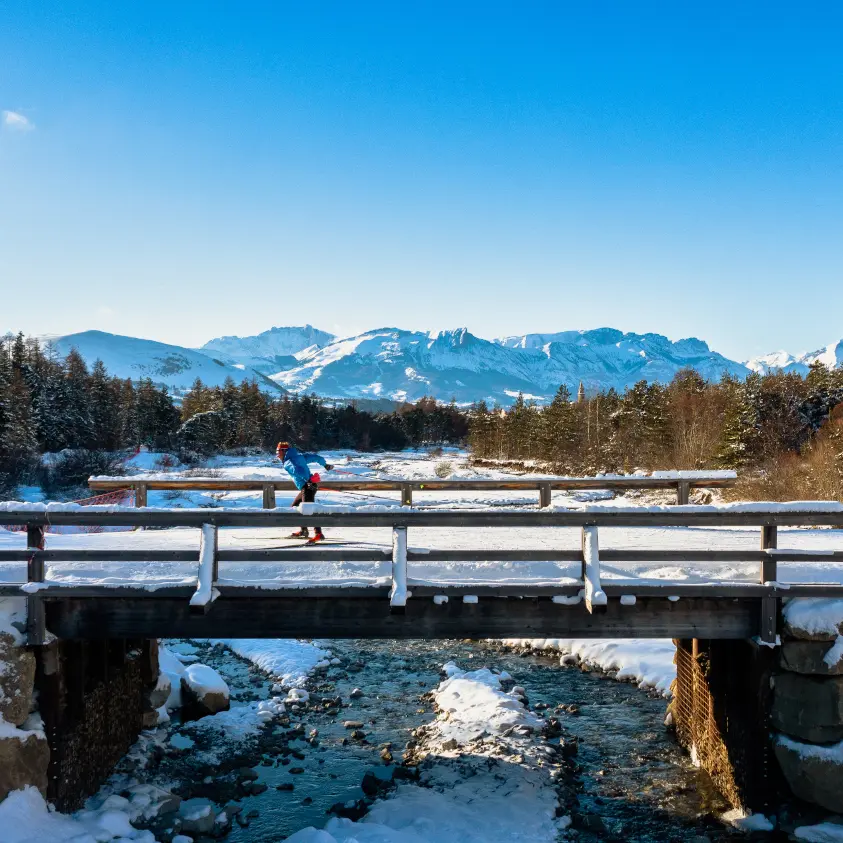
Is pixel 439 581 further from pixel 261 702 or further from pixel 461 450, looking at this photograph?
pixel 461 450

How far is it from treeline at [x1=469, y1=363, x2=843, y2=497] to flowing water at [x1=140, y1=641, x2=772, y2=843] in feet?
62.9

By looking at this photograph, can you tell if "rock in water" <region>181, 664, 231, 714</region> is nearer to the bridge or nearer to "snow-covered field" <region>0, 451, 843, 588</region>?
"snow-covered field" <region>0, 451, 843, 588</region>

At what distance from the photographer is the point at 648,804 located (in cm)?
895

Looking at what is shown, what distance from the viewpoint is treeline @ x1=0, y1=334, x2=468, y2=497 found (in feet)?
159

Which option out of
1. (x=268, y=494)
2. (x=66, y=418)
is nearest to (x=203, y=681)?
(x=268, y=494)

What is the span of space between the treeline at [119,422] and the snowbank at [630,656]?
120ft

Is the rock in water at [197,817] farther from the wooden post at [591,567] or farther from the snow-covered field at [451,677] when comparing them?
the wooden post at [591,567]

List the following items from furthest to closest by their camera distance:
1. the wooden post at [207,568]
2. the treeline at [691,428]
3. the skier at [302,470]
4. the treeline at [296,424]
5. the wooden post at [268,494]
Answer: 1. the treeline at [296,424]
2. the treeline at [691,428]
3. the wooden post at [268,494]
4. the skier at [302,470]
5. the wooden post at [207,568]

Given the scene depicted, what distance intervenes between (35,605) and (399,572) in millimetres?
4130

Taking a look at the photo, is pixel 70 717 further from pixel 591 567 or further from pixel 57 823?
pixel 591 567

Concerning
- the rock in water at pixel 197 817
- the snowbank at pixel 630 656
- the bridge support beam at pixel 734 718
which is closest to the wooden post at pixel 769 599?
the bridge support beam at pixel 734 718

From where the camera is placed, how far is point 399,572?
296 inches

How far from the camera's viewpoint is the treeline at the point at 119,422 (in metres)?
48.5

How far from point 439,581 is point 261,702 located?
6.42m
